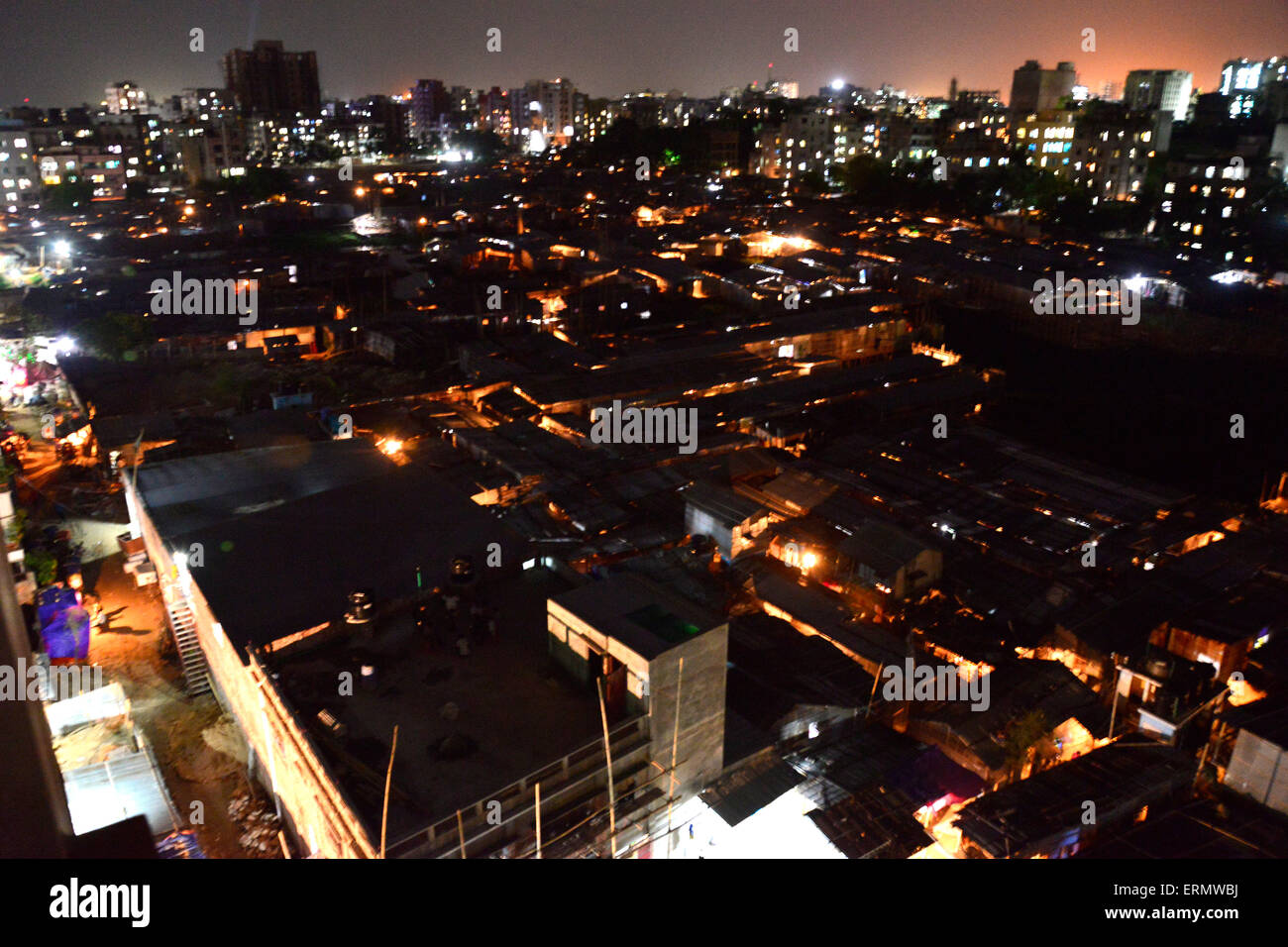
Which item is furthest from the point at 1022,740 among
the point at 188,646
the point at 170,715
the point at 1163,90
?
the point at 1163,90

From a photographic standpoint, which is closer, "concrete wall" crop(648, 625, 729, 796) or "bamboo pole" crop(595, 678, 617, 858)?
"bamboo pole" crop(595, 678, 617, 858)

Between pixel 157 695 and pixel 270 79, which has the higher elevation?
pixel 270 79

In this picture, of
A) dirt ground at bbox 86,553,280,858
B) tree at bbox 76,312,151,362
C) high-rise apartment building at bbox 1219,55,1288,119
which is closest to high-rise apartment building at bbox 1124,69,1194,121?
high-rise apartment building at bbox 1219,55,1288,119

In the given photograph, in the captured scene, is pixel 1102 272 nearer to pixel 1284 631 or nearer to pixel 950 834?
pixel 1284 631

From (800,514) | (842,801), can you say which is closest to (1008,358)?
(800,514)

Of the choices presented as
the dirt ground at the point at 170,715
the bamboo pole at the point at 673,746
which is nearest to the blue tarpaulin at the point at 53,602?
the dirt ground at the point at 170,715

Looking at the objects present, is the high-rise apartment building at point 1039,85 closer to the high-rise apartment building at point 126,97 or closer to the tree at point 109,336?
the tree at point 109,336

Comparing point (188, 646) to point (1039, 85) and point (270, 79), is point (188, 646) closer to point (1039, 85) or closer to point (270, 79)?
point (1039, 85)

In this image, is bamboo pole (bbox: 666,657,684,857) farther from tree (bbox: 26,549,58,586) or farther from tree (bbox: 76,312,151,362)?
tree (bbox: 76,312,151,362)
